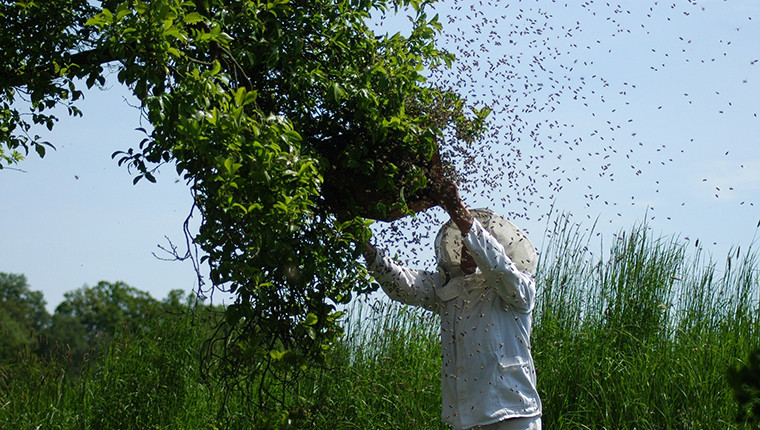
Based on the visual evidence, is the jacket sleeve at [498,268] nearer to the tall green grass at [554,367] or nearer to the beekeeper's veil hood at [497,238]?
the beekeeper's veil hood at [497,238]

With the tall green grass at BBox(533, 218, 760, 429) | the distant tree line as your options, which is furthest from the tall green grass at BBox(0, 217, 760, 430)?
the distant tree line

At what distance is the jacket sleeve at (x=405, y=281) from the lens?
358 centimetres

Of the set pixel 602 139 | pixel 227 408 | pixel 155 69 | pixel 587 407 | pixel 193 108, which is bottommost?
pixel 227 408

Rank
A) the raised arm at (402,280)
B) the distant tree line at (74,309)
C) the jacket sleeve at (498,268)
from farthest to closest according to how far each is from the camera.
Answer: the distant tree line at (74,309), the raised arm at (402,280), the jacket sleeve at (498,268)

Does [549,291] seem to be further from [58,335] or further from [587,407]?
[58,335]

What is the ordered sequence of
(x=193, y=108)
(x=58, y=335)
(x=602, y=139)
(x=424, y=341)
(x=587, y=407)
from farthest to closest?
(x=58, y=335), (x=424, y=341), (x=587, y=407), (x=602, y=139), (x=193, y=108)

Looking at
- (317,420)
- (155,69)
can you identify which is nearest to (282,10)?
(155,69)

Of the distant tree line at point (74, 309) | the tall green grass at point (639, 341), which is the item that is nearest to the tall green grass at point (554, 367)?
the tall green grass at point (639, 341)

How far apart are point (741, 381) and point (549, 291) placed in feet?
13.0

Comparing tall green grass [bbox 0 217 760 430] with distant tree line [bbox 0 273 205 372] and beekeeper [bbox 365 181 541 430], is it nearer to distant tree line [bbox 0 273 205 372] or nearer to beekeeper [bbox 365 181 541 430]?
beekeeper [bbox 365 181 541 430]

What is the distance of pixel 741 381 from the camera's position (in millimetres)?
1320

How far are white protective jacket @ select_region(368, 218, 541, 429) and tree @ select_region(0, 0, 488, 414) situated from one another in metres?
0.35

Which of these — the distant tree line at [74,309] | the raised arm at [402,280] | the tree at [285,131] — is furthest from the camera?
the distant tree line at [74,309]

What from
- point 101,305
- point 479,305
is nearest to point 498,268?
point 479,305
